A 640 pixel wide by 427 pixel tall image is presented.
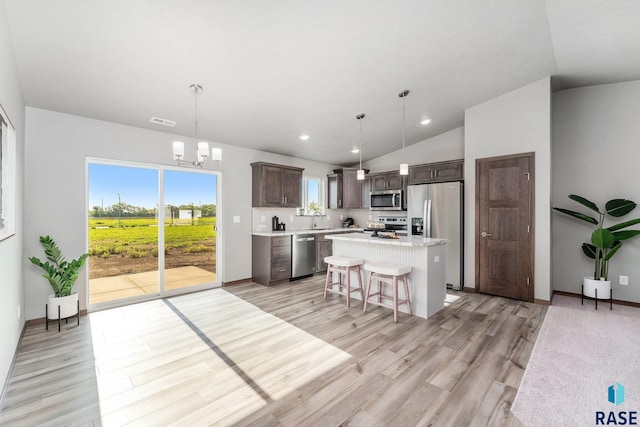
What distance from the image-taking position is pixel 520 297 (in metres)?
4.23

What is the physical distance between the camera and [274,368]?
2.44 metres

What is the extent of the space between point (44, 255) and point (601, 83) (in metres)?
7.97

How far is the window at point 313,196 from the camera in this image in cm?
659

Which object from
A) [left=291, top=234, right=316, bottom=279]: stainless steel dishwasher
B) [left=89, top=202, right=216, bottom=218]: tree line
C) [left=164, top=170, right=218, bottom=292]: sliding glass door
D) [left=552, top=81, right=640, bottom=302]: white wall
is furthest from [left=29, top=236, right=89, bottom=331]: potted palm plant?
[left=552, top=81, right=640, bottom=302]: white wall

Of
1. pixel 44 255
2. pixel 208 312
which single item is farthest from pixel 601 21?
pixel 44 255

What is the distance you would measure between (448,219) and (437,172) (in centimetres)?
100

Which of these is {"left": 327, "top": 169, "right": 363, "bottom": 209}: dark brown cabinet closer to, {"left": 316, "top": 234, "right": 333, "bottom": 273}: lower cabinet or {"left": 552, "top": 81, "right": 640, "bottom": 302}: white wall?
{"left": 316, "top": 234, "right": 333, "bottom": 273}: lower cabinet

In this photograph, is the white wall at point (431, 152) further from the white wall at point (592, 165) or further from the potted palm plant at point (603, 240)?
the potted palm plant at point (603, 240)

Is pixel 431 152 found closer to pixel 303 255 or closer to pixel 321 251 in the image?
pixel 321 251

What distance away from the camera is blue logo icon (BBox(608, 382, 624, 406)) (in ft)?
6.52

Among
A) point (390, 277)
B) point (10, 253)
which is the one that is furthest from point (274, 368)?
point (10, 253)

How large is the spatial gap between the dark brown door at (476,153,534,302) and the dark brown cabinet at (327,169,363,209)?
2.71 metres

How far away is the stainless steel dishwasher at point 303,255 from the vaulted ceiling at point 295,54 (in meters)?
2.22

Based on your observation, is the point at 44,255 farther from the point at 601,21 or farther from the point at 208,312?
the point at 601,21
